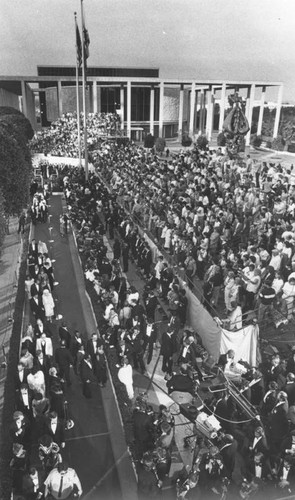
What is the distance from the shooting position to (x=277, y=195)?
19.0 metres

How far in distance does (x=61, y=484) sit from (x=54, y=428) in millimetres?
1423

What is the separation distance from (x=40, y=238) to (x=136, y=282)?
24.5ft

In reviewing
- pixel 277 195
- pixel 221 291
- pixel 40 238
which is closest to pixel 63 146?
pixel 40 238

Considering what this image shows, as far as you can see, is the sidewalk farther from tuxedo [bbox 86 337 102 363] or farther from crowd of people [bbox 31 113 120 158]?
crowd of people [bbox 31 113 120 158]

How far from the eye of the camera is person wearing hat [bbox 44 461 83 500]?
6062 millimetres

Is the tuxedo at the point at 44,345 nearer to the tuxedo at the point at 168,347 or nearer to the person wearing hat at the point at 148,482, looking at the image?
the tuxedo at the point at 168,347

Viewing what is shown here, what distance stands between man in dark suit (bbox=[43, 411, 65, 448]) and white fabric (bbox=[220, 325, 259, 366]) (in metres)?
3.82

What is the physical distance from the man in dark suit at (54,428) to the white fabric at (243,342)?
151 inches

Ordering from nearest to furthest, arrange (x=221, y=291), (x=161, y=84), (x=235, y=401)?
(x=235, y=401)
(x=221, y=291)
(x=161, y=84)

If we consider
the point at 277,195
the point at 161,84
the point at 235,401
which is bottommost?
the point at 235,401

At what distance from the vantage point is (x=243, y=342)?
9477 millimetres

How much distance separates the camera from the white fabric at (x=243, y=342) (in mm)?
9430

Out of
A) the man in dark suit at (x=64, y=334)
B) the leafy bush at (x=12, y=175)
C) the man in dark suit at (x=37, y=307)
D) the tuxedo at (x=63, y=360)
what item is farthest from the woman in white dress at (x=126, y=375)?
the leafy bush at (x=12, y=175)

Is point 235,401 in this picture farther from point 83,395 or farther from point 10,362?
point 10,362
